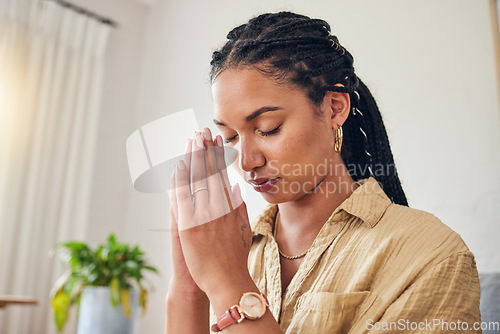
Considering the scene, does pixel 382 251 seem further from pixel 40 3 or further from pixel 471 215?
pixel 40 3

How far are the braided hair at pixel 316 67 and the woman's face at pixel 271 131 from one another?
0.03 m

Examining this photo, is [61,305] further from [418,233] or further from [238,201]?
[418,233]

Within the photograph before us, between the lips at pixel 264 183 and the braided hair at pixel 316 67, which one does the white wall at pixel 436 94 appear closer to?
the braided hair at pixel 316 67

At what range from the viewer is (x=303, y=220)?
Answer: 75 cm

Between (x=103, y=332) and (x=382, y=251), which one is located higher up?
(x=382, y=251)

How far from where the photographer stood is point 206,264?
58 centimetres

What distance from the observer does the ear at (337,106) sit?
28.1 inches

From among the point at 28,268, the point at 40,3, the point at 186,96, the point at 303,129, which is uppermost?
the point at 40,3

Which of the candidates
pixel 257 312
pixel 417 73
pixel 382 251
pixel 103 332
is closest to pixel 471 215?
pixel 417 73

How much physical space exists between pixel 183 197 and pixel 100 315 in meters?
1.26

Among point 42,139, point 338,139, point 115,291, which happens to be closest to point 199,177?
point 338,139

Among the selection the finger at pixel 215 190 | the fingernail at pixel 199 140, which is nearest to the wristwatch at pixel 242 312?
the finger at pixel 215 190

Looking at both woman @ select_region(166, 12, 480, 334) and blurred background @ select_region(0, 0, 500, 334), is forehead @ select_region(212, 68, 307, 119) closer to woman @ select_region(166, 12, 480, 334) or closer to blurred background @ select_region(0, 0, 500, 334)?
woman @ select_region(166, 12, 480, 334)

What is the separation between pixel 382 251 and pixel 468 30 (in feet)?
2.40
